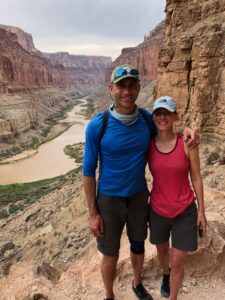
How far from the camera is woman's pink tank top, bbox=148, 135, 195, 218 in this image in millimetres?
2996

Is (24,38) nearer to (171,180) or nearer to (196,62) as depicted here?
(196,62)

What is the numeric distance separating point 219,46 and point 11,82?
66.6 meters

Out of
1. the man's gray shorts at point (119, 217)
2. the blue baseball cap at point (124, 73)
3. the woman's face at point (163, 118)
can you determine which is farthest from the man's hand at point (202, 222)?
the blue baseball cap at point (124, 73)

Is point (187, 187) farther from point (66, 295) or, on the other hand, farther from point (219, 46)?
point (219, 46)

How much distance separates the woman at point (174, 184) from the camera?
301 cm

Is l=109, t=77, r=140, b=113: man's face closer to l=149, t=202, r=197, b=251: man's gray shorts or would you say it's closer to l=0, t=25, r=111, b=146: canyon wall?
l=149, t=202, r=197, b=251: man's gray shorts

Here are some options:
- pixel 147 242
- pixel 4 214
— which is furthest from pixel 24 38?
pixel 147 242

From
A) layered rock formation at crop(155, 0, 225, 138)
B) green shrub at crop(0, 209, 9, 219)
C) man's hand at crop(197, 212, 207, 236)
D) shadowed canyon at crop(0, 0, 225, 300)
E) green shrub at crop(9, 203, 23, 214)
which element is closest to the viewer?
man's hand at crop(197, 212, 207, 236)

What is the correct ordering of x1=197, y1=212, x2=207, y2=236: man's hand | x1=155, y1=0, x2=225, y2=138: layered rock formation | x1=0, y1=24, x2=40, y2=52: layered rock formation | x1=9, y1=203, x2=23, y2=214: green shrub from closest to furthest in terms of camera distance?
x1=197, y1=212, x2=207, y2=236: man's hand, x1=155, y1=0, x2=225, y2=138: layered rock formation, x1=9, y1=203, x2=23, y2=214: green shrub, x1=0, y1=24, x2=40, y2=52: layered rock formation

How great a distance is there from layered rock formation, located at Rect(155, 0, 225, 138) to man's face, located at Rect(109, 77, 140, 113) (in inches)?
331

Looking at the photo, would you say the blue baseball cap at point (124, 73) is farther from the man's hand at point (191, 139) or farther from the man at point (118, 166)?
the man's hand at point (191, 139)

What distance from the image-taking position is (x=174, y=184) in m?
3.08

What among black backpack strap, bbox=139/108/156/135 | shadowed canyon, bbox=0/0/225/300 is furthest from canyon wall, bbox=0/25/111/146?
black backpack strap, bbox=139/108/156/135

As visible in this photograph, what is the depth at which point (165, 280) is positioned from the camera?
12.5ft
